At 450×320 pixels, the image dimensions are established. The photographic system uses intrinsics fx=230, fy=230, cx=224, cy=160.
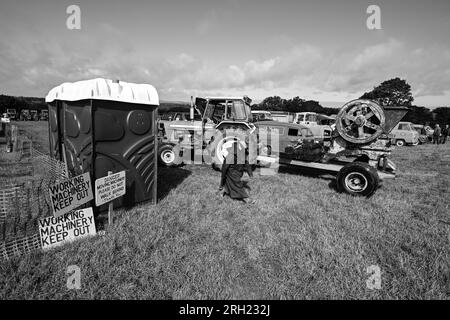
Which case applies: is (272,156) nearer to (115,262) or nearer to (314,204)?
(314,204)

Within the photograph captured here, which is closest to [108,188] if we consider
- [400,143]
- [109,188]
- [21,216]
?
[109,188]

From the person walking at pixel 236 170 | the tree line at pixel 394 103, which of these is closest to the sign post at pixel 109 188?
the person walking at pixel 236 170

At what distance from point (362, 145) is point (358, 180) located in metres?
1.15

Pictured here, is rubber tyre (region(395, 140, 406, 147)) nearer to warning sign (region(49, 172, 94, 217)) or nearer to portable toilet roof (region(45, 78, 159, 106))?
portable toilet roof (region(45, 78, 159, 106))

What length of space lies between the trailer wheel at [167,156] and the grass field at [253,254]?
3.27 meters

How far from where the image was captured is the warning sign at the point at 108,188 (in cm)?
322

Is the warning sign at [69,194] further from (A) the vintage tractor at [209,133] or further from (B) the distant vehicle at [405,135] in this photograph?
(B) the distant vehicle at [405,135]

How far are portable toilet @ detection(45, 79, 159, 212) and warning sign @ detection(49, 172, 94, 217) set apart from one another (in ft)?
1.96

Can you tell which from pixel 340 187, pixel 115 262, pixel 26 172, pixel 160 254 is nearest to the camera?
pixel 115 262

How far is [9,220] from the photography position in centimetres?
316

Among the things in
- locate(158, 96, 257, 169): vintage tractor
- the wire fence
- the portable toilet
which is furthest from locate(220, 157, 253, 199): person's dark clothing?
the wire fence

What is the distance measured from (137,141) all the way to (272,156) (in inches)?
189
